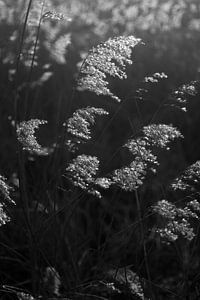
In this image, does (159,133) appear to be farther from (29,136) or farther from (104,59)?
(29,136)

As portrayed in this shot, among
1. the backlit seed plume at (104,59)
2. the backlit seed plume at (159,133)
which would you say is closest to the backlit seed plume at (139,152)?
the backlit seed plume at (159,133)

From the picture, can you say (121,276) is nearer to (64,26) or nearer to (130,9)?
(130,9)

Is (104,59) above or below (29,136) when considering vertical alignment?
above

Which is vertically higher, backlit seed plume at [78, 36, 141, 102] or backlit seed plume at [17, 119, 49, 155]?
backlit seed plume at [78, 36, 141, 102]

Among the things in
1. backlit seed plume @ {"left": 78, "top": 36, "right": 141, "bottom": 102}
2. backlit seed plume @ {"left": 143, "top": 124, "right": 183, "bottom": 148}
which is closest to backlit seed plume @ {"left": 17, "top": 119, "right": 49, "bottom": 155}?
backlit seed plume @ {"left": 78, "top": 36, "right": 141, "bottom": 102}

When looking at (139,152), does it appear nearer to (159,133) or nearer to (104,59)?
(159,133)

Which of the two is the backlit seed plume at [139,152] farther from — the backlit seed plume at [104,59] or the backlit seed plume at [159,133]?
the backlit seed plume at [104,59]

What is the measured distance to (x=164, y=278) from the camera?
2613 millimetres

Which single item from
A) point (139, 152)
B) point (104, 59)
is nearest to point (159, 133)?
point (139, 152)

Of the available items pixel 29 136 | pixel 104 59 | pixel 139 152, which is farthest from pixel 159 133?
pixel 29 136

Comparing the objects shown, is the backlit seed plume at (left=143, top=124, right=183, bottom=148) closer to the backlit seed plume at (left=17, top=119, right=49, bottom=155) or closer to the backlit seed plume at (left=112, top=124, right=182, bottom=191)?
the backlit seed plume at (left=112, top=124, right=182, bottom=191)

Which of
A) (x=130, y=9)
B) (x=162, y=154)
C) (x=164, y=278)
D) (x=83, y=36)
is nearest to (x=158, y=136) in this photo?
(x=164, y=278)

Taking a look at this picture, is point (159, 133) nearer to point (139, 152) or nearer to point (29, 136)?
point (139, 152)

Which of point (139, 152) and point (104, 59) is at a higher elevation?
point (104, 59)
